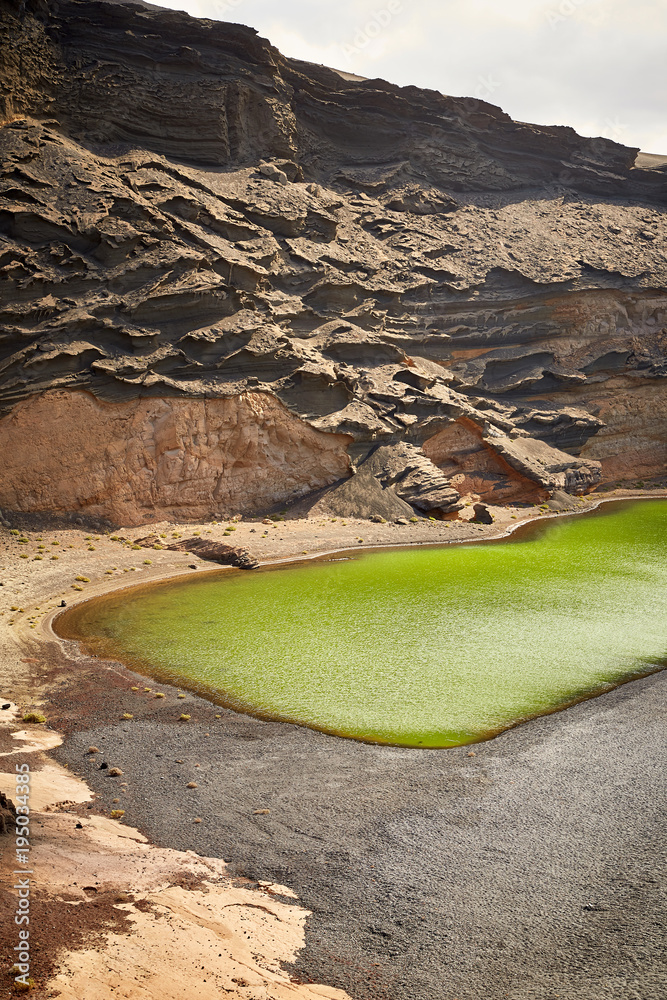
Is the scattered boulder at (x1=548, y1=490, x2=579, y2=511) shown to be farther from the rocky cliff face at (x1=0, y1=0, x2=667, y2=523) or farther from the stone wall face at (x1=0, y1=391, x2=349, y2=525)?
the stone wall face at (x1=0, y1=391, x2=349, y2=525)

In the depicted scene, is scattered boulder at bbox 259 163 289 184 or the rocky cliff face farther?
scattered boulder at bbox 259 163 289 184

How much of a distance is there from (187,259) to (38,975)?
26430 mm

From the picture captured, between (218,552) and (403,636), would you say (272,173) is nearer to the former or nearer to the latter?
(218,552)

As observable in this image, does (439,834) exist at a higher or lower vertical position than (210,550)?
lower

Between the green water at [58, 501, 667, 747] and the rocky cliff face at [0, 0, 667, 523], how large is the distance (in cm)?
757

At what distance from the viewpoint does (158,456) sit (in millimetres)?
25688

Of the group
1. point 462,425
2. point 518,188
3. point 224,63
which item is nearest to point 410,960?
point 462,425

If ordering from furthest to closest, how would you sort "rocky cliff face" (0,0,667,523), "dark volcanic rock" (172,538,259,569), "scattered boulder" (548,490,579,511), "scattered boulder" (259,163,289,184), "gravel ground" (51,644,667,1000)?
1. "scattered boulder" (259,163,289,184)
2. "scattered boulder" (548,490,579,511)
3. "rocky cliff face" (0,0,667,523)
4. "dark volcanic rock" (172,538,259,569)
5. "gravel ground" (51,644,667,1000)

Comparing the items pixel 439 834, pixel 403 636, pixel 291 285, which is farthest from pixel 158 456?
pixel 439 834

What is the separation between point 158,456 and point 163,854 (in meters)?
20.1

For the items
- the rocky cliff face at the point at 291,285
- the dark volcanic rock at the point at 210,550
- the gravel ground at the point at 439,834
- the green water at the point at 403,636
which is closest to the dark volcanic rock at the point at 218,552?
the dark volcanic rock at the point at 210,550
